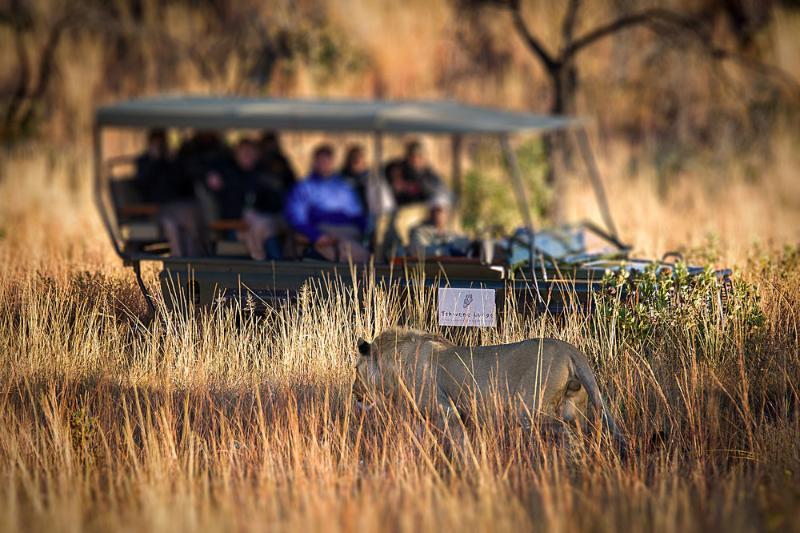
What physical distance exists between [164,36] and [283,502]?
48.5 feet

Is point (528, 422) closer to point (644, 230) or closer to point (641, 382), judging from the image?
point (641, 382)

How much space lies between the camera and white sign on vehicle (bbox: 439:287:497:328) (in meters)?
5.86

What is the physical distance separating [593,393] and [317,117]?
3.31 meters

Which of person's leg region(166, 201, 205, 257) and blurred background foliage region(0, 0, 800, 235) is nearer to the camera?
person's leg region(166, 201, 205, 257)

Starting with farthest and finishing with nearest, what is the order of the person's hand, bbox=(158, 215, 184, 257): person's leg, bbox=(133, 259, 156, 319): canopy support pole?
the person's hand → bbox=(158, 215, 184, 257): person's leg → bbox=(133, 259, 156, 319): canopy support pole

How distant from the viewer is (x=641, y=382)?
213 inches

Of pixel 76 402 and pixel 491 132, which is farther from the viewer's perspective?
pixel 491 132

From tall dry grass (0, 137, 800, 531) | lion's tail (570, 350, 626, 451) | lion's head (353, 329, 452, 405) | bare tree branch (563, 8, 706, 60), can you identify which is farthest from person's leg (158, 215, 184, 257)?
bare tree branch (563, 8, 706, 60)

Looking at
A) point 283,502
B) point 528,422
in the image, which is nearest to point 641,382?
point 528,422

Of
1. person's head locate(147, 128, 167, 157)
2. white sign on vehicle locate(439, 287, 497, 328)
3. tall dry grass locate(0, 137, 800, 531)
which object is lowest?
tall dry grass locate(0, 137, 800, 531)

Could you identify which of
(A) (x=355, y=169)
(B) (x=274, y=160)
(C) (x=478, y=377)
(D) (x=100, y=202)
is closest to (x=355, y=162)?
(A) (x=355, y=169)

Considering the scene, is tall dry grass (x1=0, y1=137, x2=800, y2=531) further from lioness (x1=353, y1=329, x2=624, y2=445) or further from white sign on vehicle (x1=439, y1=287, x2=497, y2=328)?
white sign on vehicle (x1=439, y1=287, x2=497, y2=328)

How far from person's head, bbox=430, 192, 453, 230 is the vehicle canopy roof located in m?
2.18

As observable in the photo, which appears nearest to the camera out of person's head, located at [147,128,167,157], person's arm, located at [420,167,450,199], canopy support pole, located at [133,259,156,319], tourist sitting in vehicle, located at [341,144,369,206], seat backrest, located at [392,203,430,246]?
canopy support pole, located at [133,259,156,319]
